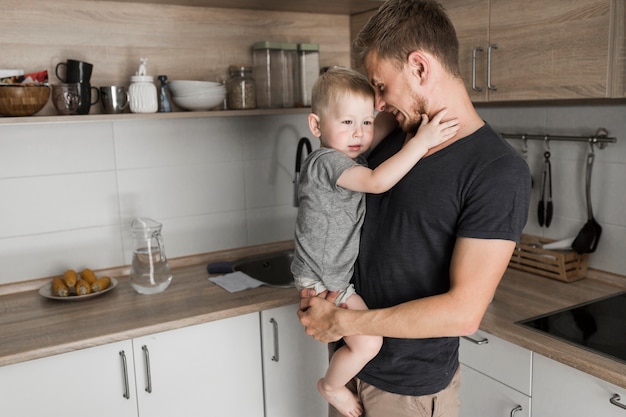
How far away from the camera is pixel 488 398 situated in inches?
80.0

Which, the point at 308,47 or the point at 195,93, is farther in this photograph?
the point at 308,47

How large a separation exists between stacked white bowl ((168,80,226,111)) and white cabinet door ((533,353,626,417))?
143 cm

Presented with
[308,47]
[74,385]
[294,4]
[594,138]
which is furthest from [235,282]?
[594,138]

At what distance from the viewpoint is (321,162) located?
1.57 m

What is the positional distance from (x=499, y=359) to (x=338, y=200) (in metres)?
0.82

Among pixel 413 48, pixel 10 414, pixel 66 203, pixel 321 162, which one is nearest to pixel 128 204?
pixel 66 203

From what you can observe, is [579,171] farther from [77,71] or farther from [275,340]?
[77,71]

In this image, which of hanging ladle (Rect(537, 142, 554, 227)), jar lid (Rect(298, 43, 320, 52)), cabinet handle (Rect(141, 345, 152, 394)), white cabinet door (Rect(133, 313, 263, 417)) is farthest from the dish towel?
hanging ladle (Rect(537, 142, 554, 227))

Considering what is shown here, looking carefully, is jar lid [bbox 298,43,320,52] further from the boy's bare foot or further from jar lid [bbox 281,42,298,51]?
the boy's bare foot

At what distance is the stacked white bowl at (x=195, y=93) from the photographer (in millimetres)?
2342

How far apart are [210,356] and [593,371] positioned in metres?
1.18

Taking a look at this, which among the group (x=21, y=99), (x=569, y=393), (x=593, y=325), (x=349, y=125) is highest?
(x=21, y=99)

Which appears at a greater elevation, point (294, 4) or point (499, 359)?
point (294, 4)

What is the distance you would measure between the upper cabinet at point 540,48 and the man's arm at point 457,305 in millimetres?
845
